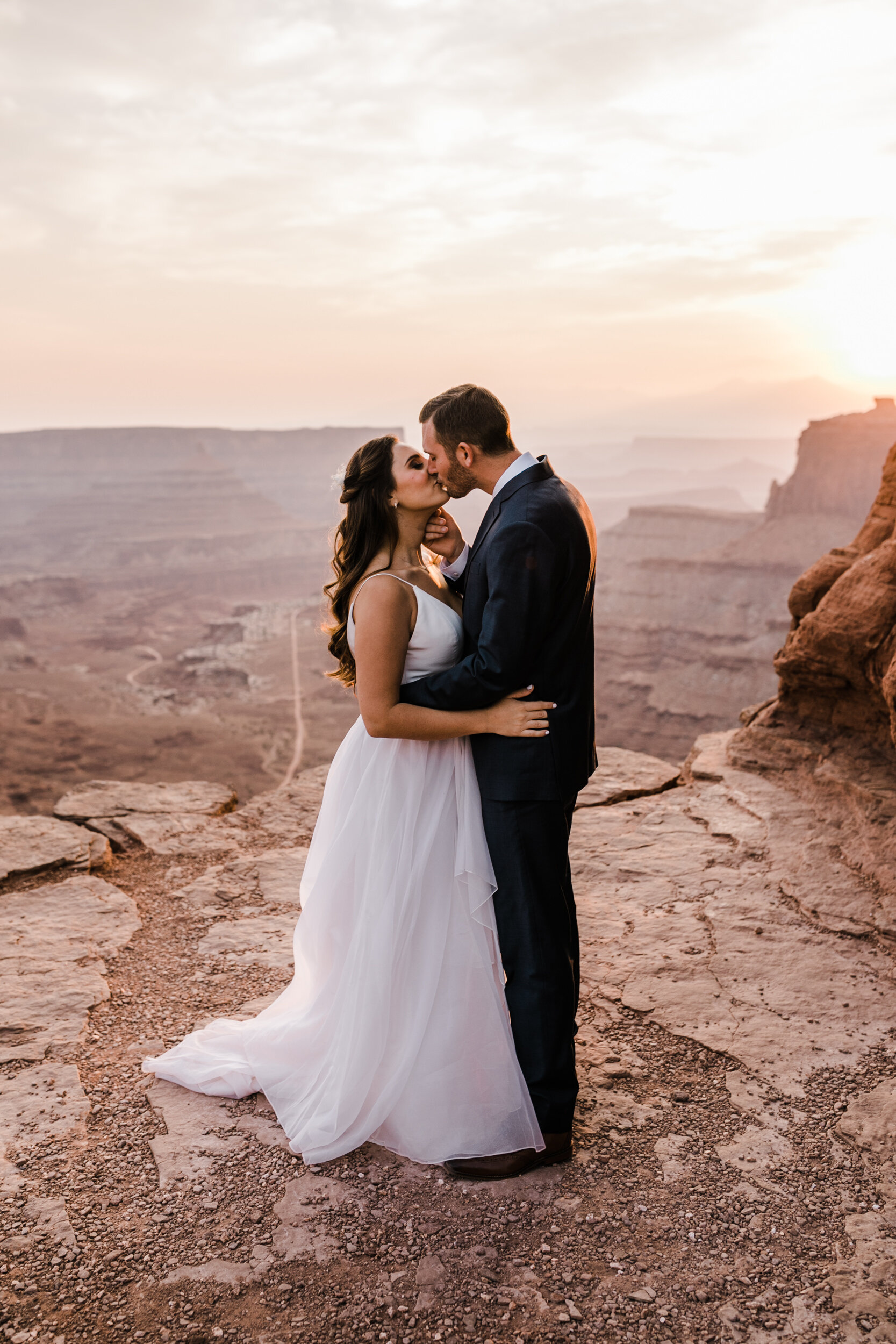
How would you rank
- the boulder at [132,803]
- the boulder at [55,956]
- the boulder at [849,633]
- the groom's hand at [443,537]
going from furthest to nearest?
1. the boulder at [132,803]
2. the boulder at [849,633]
3. the boulder at [55,956]
4. the groom's hand at [443,537]

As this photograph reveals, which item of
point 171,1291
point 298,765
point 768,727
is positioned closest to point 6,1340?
point 171,1291

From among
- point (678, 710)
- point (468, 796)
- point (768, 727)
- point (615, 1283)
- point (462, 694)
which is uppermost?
point (462, 694)

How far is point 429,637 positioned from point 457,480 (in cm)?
42

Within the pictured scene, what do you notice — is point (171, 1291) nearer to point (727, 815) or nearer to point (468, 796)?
point (468, 796)

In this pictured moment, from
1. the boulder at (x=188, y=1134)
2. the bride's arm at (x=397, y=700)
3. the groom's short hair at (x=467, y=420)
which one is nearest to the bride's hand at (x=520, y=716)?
the bride's arm at (x=397, y=700)

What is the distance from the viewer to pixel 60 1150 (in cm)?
242

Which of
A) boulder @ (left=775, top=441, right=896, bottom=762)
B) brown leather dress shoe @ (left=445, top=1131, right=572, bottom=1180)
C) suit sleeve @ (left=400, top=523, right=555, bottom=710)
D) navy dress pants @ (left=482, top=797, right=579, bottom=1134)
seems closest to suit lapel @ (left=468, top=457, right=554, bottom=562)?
suit sleeve @ (left=400, top=523, right=555, bottom=710)

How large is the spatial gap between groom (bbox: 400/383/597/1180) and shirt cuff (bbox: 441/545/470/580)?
0.30 metres

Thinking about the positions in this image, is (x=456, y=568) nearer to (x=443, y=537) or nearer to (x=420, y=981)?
(x=443, y=537)

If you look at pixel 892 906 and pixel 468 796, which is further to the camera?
pixel 892 906

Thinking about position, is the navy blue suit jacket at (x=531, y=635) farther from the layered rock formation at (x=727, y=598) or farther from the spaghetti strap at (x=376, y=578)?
the layered rock formation at (x=727, y=598)

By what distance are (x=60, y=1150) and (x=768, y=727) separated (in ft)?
14.0

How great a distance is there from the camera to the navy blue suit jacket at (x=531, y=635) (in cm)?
212

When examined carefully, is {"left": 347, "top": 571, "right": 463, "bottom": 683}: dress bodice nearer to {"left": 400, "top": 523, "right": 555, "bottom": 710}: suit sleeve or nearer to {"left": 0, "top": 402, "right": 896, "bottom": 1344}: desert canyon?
{"left": 400, "top": 523, "right": 555, "bottom": 710}: suit sleeve
